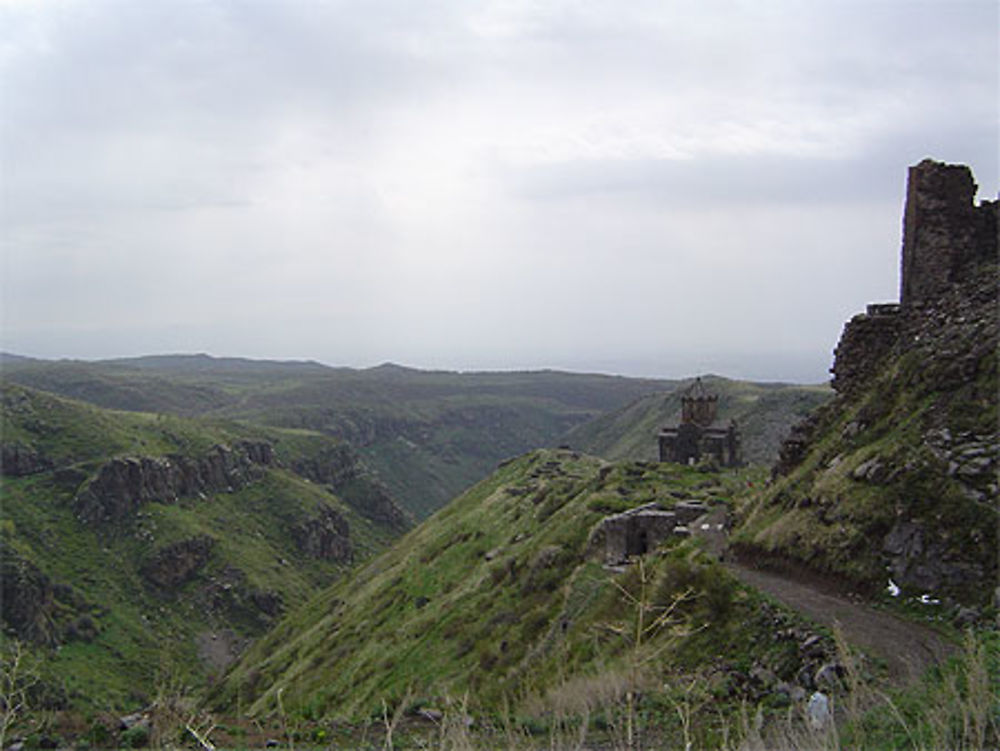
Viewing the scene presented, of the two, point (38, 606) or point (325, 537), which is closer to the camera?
point (38, 606)

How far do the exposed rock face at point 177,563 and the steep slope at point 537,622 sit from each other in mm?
34071

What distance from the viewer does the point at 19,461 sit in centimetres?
9294

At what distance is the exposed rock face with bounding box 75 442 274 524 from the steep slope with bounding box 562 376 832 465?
2349 inches

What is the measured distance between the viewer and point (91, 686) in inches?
2313

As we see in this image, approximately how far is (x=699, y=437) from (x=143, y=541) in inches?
2806

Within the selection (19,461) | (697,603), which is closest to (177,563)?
(19,461)

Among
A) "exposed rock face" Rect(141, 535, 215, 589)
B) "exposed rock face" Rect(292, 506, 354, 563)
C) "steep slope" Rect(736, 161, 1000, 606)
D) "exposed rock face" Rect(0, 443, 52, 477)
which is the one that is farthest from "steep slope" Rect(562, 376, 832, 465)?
"exposed rock face" Rect(0, 443, 52, 477)

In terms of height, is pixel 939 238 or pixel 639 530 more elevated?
pixel 939 238

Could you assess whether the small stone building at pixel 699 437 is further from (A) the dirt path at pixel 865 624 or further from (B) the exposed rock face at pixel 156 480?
(B) the exposed rock face at pixel 156 480

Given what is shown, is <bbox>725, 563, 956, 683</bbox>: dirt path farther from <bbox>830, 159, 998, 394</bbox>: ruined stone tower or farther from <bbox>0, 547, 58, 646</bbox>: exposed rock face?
<bbox>0, 547, 58, 646</bbox>: exposed rock face

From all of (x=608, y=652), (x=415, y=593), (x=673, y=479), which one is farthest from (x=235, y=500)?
(x=608, y=652)

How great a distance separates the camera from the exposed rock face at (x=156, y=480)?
298ft

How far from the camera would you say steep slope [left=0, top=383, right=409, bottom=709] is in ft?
222

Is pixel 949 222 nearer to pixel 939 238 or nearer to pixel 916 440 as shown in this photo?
pixel 939 238
